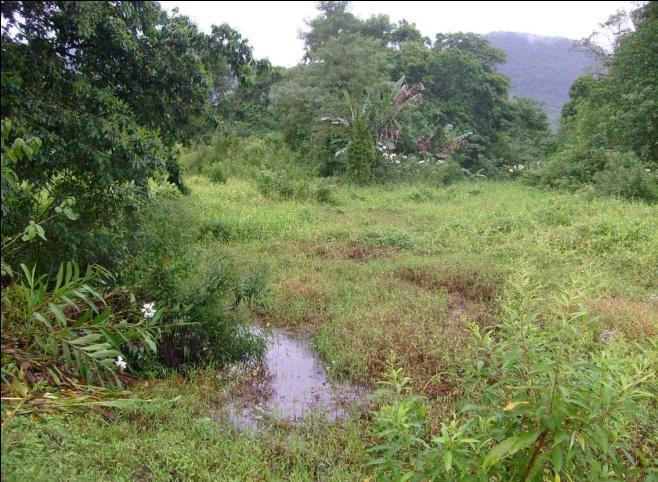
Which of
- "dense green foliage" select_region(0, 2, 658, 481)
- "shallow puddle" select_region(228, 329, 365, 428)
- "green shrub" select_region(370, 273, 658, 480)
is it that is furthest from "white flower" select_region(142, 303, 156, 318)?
"green shrub" select_region(370, 273, 658, 480)

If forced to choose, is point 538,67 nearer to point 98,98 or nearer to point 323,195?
point 323,195

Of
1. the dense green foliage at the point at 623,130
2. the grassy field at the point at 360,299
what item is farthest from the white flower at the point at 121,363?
the dense green foliage at the point at 623,130

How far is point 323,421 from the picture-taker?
12.1 ft

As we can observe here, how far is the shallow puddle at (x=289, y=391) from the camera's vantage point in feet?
12.5

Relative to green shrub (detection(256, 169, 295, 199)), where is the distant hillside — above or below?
above

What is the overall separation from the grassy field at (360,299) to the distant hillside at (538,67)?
568 inches

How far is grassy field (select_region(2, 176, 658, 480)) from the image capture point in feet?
9.89

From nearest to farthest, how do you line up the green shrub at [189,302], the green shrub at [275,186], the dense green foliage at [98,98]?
the dense green foliage at [98,98], the green shrub at [189,302], the green shrub at [275,186]

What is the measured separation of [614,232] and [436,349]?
449 cm

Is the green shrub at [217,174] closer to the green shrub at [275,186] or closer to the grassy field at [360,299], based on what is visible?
the grassy field at [360,299]

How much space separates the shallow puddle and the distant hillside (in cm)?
2201

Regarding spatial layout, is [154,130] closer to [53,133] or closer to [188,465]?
[53,133]

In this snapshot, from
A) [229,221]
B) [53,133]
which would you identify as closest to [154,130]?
[53,133]

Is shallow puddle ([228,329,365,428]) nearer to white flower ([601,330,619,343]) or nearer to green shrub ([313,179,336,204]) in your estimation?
white flower ([601,330,619,343])
